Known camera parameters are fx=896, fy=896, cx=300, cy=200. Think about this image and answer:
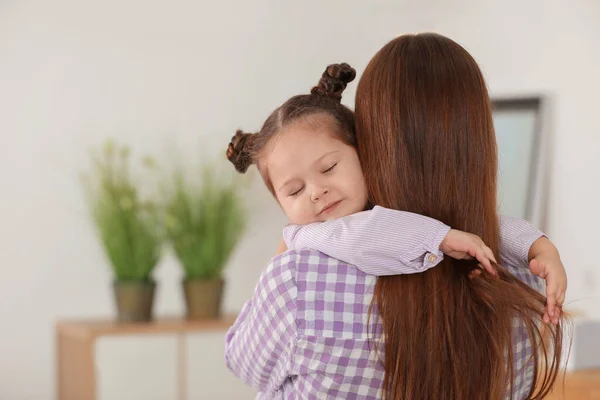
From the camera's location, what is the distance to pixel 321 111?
1502 millimetres

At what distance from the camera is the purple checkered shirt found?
1224 millimetres

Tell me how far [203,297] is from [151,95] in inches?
39.3

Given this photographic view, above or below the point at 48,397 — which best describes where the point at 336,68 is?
above

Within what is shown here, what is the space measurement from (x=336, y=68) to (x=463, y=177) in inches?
13.5

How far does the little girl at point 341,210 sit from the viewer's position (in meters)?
1.22

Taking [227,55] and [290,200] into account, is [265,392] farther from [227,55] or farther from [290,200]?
[227,55]

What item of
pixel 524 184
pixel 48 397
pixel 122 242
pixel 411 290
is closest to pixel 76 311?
pixel 48 397

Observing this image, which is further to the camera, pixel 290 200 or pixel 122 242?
pixel 122 242

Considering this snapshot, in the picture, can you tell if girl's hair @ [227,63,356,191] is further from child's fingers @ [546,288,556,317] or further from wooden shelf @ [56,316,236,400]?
wooden shelf @ [56,316,236,400]

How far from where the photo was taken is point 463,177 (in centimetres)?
128

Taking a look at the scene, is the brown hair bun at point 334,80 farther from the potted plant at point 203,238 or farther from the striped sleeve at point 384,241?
the potted plant at point 203,238

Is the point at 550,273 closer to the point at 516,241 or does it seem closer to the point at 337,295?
the point at 516,241

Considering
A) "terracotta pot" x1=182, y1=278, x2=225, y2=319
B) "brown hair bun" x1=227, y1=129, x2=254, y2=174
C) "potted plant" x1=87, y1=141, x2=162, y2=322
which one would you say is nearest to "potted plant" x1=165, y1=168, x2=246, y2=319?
"terracotta pot" x1=182, y1=278, x2=225, y2=319

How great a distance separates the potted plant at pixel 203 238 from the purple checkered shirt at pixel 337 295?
2.38 m
